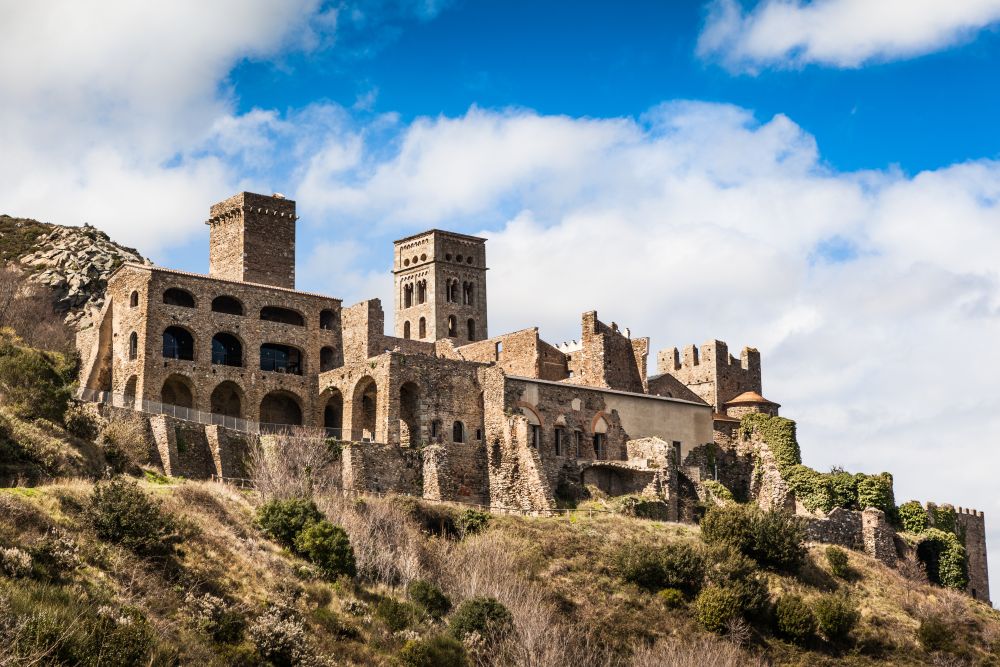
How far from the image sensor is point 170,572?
127 feet

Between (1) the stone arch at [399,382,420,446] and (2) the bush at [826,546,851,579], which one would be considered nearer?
(2) the bush at [826,546,851,579]

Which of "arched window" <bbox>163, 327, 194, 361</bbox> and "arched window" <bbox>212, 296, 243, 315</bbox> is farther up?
"arched window" <bbox>212, 296, 243, 315</bbox>

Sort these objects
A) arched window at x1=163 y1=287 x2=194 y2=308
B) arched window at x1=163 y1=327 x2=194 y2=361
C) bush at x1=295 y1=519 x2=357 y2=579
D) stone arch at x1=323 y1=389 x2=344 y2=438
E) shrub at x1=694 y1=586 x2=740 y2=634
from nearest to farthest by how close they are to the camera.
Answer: bush at x1=295 y1=519 x2=357 y2=579 < shrub at x1=694 y1=586 x2=740 y2=634 < arched window at x1=163 y1=327 x2=194 y2=361 < arched window at x1=163 y1=287 x2=194 y2=308 < stone arch at x1=323 y1=389 x2=344 y2=438

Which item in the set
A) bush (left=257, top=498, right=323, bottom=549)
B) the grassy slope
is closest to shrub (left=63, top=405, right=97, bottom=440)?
the grassy slope

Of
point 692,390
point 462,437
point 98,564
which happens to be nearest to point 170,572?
point 98,564

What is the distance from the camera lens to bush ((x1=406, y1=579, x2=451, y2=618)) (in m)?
44.1

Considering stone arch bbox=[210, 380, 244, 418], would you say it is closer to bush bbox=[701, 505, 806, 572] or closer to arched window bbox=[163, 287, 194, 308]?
arched window bbox=[163, 287, 194, 308]

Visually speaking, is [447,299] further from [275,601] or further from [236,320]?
[275,601]

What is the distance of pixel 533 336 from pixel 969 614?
79.3 feet

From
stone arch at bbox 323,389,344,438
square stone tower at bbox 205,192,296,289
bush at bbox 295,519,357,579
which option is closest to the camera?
bush at bbox 295,519,357,579

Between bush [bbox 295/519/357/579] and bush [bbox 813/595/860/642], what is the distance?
17135 millimetres

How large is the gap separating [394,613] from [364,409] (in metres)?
19.6

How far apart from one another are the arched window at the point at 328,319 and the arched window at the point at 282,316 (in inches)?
40.2

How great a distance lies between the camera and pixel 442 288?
92.4m
